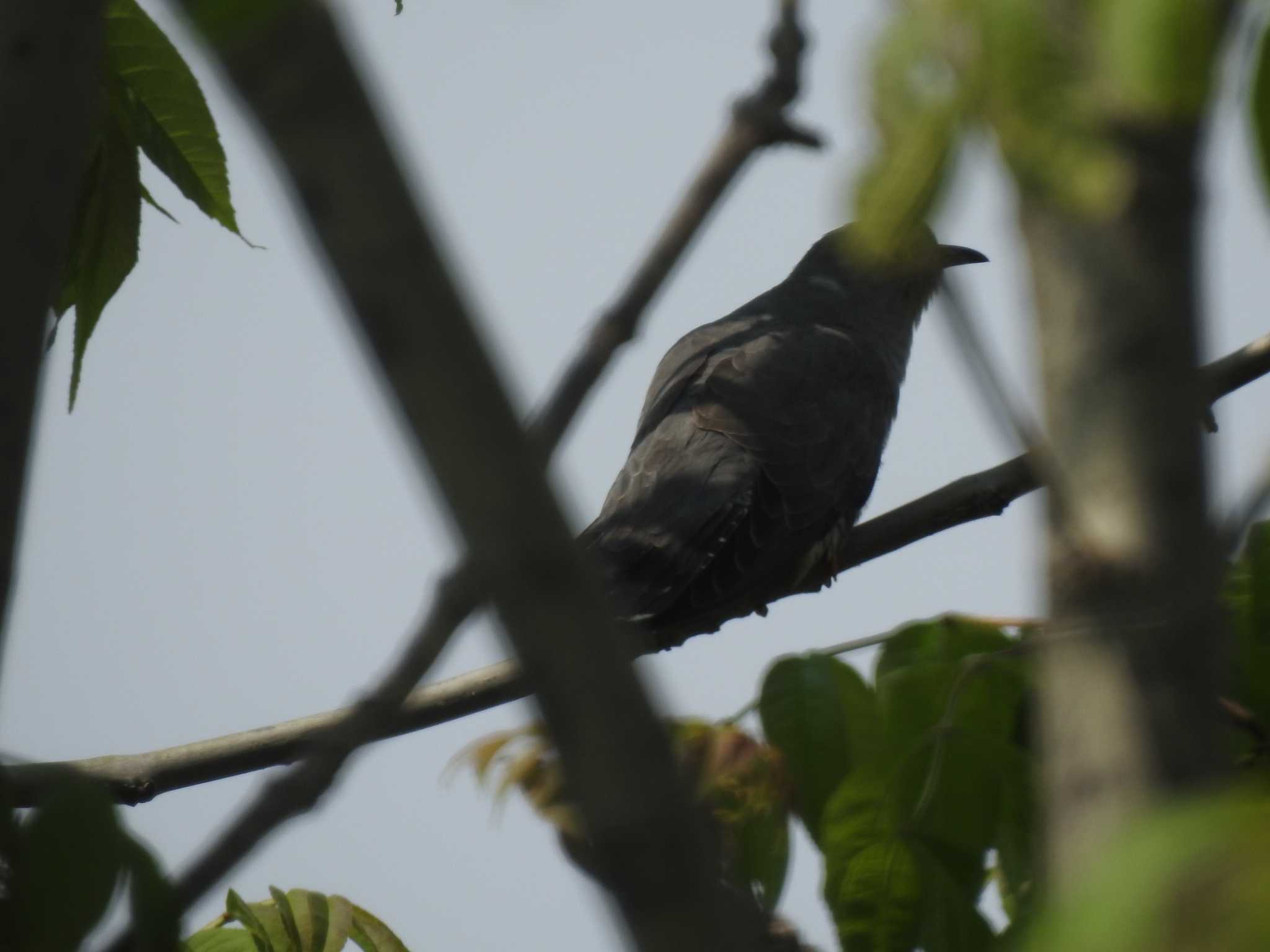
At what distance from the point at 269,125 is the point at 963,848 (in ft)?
5.65

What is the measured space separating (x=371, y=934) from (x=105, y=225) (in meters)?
1.50

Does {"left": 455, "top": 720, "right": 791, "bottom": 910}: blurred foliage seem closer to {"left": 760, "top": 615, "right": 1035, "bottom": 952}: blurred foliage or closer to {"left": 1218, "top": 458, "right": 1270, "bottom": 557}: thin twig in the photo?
{"left": 760, "top": 615, "right": 1035, "bottom": 952}: blurred foliage

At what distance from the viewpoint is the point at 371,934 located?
2.86 meters

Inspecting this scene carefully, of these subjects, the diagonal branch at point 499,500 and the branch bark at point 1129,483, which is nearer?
the diagonal branch at point 499,500

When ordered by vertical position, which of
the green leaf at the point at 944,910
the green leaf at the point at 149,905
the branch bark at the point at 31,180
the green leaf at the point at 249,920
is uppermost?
the branch bark at the point at 31,180

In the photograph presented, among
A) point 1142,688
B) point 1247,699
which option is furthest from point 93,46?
point 1247,699

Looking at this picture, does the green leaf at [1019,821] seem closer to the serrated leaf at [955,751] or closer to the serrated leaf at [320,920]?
Result: the serrated leaf at [955,751]

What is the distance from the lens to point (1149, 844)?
→ 89 cm

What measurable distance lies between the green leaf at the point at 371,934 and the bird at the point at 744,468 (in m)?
1.92

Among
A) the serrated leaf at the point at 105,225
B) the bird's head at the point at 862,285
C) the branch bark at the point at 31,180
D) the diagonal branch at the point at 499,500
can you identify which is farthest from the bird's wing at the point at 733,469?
the diagonal branch at the point at 499,500

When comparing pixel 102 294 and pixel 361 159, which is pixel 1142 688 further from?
pixel 102 294

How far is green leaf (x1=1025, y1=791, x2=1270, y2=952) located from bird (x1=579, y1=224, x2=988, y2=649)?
3.75 metres

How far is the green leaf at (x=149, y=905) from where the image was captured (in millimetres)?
1457

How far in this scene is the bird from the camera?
500cm
